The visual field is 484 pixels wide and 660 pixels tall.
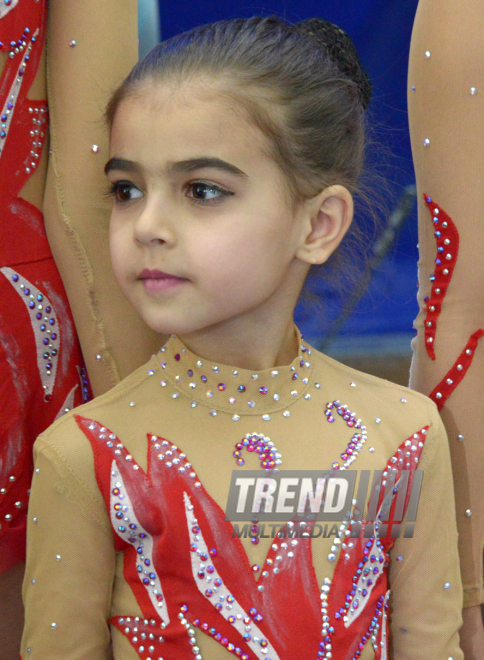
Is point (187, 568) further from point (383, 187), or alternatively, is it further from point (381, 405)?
point (383, 187)

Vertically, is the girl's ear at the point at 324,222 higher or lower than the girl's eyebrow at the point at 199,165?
lower

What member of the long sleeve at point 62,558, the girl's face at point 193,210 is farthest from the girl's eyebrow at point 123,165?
the long sleeve at point 62,558

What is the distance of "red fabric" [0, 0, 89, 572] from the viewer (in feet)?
2.93

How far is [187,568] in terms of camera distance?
0.84 metres

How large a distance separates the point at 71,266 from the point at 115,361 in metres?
0.15

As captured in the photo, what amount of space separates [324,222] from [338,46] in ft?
0.83

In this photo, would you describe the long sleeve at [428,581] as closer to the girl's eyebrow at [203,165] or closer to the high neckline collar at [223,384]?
the high neckline collar at [223,384]

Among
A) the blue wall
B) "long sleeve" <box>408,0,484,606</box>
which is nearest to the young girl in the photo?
"long sleeve" <box>408,0,484,606</box>

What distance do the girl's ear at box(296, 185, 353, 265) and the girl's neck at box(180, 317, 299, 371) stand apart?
11 centimetres

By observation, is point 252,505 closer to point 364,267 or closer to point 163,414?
point 163,414

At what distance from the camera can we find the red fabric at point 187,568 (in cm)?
84

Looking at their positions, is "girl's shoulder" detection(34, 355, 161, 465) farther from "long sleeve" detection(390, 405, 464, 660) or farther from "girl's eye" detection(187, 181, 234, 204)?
"long sleeve" detection(390, 405, 464, 660)

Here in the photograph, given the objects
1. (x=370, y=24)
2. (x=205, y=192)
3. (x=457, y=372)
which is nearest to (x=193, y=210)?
(x=205, y=192)

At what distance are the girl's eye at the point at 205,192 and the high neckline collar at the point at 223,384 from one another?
0.21 m
